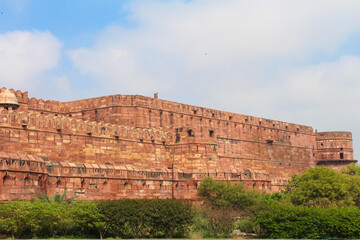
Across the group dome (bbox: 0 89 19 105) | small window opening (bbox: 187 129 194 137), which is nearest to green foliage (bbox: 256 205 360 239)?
small window opening (bbox: 187 129 194 137)

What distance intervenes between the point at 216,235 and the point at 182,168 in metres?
11.4

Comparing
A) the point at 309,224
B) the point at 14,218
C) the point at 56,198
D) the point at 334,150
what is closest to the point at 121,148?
the point at 56,198

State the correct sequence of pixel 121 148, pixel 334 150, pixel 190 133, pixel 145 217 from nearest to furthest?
pixel 145 217
pixel 121 148
pixel 190 133
pixel 334 150

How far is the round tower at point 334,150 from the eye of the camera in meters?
56.7

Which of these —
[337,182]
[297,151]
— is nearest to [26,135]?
[337,182]

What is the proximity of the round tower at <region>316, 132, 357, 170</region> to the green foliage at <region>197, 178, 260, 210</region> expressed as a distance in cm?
2968

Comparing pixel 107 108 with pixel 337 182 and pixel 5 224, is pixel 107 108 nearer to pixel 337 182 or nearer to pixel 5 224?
pixel 337 182

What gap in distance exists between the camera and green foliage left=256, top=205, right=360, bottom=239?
21.1m

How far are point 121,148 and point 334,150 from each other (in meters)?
33.1

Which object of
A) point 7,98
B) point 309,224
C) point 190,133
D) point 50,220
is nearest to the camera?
point 50,220

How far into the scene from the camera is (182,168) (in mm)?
32719

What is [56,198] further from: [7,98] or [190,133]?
[190,133]

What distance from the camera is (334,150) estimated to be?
56938 mm

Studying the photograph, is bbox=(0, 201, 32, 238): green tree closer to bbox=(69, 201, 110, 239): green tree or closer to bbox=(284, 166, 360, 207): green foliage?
bbox=(69, 201, 110, 239): green tree
